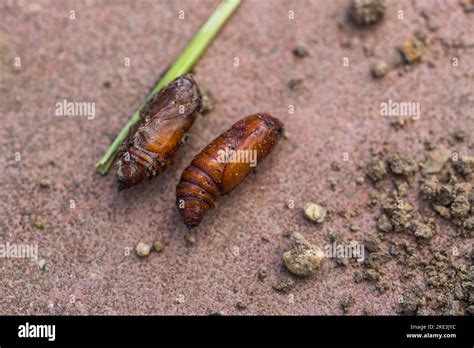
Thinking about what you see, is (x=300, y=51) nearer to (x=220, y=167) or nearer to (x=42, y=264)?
(x=220, y=167)

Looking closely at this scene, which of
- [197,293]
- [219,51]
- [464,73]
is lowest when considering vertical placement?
[197,293]

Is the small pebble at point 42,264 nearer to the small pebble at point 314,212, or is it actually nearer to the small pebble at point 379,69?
the small pebble at point 314,212

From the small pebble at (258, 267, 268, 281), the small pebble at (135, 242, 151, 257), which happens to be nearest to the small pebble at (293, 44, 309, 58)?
the small pebble at (258, 267, 268, 281)

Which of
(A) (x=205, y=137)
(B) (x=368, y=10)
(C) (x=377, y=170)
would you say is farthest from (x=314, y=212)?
(B) (x=368, y=10)

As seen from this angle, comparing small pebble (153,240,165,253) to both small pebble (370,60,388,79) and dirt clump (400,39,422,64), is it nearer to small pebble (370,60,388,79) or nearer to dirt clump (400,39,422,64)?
small pebble (370,60,388,79)
